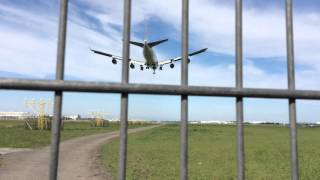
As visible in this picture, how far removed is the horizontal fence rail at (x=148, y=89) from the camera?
1.76 metres

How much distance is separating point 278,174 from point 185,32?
1464 centimetres

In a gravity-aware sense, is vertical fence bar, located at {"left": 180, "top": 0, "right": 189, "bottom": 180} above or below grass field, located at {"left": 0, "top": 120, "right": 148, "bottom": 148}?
above

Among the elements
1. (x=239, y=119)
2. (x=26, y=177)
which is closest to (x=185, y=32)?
(x=239, y=119)

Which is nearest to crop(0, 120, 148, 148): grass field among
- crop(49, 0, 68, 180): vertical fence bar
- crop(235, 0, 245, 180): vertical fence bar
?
crop(49, 0, 68, 180): vertical fence bar

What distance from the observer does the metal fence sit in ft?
5.85

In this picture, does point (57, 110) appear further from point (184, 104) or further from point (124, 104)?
point (184, 104)

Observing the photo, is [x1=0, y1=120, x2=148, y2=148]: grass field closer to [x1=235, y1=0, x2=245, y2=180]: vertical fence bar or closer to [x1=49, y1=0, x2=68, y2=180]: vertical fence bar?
[x1=49, y1=0, x2=68, y2=180]: vertical fence bar

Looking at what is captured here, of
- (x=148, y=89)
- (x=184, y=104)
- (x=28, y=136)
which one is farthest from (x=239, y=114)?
(x=28, y=136)

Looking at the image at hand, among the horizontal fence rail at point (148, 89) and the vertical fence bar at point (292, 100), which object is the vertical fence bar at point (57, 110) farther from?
the vertical fence bar at point (292, 100)

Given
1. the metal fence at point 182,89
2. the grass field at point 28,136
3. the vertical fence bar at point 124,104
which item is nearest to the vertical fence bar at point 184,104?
the metal fence at point 182,89

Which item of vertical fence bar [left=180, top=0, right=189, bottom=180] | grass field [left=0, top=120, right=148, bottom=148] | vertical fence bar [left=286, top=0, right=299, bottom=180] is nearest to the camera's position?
vertical fence bar [left=180, top=0, right=189, bottom=180]

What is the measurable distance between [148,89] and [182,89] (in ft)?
0.51

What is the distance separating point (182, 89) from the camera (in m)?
1.86

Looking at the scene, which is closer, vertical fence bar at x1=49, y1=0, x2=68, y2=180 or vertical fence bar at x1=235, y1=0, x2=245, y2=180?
vertical fence bar at x1=49, y1=0, x2=68, y2=180
